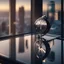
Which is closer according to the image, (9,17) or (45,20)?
(45,20)

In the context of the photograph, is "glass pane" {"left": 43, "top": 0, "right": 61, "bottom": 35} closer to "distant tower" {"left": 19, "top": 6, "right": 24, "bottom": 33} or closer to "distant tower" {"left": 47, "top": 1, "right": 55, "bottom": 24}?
"distant tower" {"left": 47, "top": 1, "right": 55, "bottom": 24}

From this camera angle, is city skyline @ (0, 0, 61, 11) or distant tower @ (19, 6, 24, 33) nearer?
city skyline @ (0, 0, 61, 11)

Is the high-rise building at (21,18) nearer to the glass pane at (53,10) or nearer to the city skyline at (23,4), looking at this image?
the city skyline at (23,4)

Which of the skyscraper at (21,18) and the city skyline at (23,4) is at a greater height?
the city skyline at (23,4)

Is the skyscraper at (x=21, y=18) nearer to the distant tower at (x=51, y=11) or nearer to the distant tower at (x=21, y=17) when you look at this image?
the distant tower at (x=21, y=17)

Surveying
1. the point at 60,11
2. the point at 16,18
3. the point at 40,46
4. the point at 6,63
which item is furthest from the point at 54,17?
the point at 6,63

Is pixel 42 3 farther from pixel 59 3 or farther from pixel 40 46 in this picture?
pixel 40 46

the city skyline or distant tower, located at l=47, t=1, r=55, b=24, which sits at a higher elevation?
the city skyline

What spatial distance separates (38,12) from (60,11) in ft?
0.87

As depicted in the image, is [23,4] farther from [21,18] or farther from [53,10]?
[53,10]

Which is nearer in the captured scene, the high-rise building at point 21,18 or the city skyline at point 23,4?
the city skyline at point 23,4

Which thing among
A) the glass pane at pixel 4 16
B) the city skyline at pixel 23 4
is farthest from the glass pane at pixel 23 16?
the glass pane at pixel 4 16

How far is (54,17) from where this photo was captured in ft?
6.64

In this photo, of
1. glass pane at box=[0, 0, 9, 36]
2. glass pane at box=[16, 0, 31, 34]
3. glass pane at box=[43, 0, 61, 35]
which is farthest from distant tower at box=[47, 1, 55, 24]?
glass pane at box=[0, 0, 9, 36]
